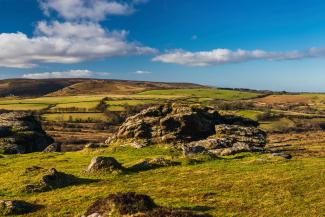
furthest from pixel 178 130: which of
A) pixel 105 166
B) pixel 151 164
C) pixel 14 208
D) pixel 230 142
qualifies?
pixel 14 208

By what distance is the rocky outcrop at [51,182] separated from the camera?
32531mm

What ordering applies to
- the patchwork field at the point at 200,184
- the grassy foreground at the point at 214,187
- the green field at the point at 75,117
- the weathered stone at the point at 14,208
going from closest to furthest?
the weathered stone at the point at 14,208 < the grassy foreground at the point at 214,187 < the patchwork field at the point at 200,184 < the green field at the point at 75,117

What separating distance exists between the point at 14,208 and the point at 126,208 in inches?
353

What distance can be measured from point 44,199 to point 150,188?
7.79 meters

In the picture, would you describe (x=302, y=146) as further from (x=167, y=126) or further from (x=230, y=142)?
(x=230, y=142)

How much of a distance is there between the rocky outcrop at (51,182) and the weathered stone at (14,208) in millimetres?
6015

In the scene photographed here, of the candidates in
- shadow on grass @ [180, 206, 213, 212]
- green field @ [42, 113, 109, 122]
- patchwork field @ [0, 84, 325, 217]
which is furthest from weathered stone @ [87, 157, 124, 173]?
green field @ [42, 113, 109, 122]

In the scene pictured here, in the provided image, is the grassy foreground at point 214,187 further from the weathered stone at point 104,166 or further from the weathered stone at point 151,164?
the weathered stone at point 151,164

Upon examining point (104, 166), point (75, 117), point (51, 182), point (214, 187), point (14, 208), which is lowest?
point (75, 117)

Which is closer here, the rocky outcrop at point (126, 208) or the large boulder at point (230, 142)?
the rocky outcrop at point (126, 208)

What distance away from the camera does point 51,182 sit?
110ft

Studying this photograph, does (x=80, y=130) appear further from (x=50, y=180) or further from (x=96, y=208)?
(x=96, y=208)

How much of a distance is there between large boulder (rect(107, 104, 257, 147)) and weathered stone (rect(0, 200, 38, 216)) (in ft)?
117

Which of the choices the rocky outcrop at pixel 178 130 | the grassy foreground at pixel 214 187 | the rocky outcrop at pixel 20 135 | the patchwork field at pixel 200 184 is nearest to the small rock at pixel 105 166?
the patchwork field at pixel 200 184
